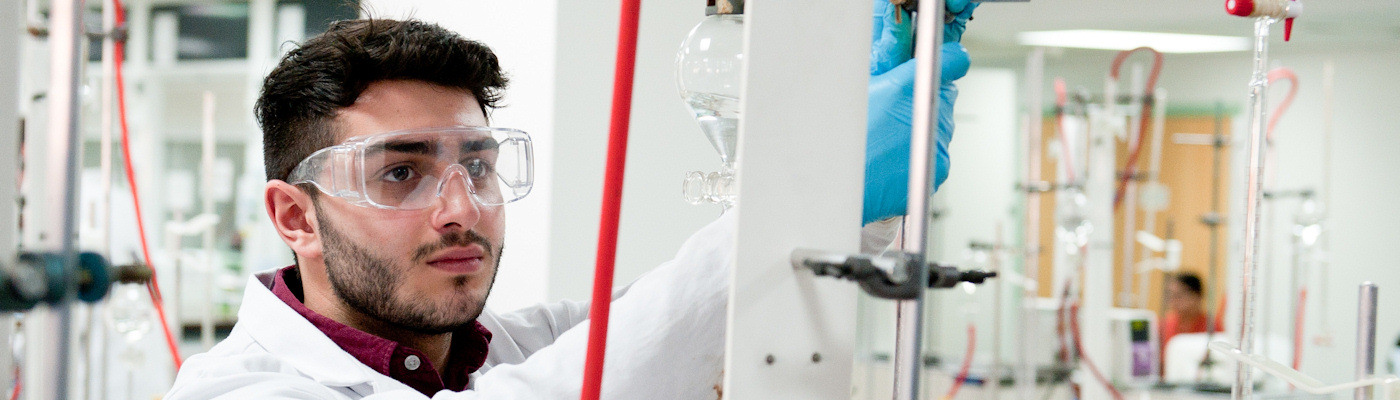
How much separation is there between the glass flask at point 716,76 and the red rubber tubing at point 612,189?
0.28m

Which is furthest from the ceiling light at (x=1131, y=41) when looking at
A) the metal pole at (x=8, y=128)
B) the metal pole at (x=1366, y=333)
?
the metal pole at (x=8, y=128)

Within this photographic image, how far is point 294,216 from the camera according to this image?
4.53ft

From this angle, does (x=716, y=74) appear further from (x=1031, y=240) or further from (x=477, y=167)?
(x=1031, y=240)

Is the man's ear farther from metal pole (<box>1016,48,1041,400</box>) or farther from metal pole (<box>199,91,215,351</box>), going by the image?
metal pole (<box>1016,48,1041,400</box>)

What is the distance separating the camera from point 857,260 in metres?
0.68

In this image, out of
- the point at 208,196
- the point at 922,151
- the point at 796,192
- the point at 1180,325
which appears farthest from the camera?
the point at 1180,325

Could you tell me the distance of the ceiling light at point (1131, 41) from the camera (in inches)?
225

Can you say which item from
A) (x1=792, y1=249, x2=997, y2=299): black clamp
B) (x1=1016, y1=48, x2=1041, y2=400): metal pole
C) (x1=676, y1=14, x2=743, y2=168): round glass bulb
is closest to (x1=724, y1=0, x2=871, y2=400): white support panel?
(x1=792, y1=249, x2=997, y2=299): black clamp

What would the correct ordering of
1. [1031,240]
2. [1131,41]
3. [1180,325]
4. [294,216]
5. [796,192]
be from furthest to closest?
[1131,41] < [1180,325] < [1031,240] < [294,216] < [796,192]

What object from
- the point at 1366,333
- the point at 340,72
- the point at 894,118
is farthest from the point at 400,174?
the point at 1366,333

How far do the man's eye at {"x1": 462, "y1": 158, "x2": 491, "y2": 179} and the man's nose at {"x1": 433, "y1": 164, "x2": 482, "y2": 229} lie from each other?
28mm

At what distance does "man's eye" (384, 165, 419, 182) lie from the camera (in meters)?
1.24

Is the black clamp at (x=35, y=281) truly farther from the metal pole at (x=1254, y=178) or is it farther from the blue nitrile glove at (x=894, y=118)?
the metal pole at (x=1254, y=178)

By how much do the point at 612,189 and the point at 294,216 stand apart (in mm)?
834
